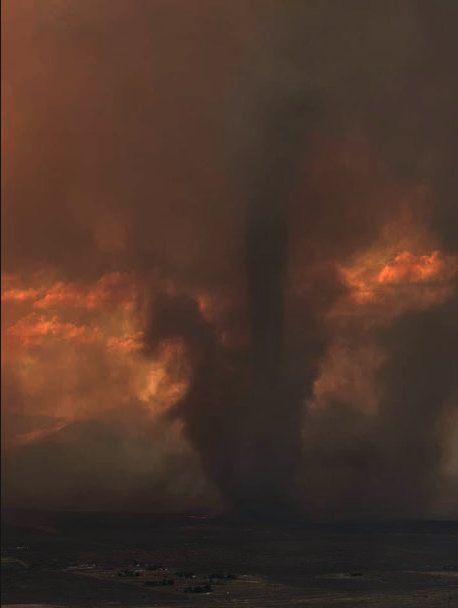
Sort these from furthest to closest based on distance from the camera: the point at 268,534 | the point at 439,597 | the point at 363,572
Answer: the point at 268,534
the point at 363,572
the point at 439,597

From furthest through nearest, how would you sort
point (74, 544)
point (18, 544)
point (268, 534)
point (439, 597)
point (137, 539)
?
point (268, 534)
point (137, 539)
point (74, 544)
point (18, 544)
point (439, 597)

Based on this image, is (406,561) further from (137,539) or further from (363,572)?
(137,539)

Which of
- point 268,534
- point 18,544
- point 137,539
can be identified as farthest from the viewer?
point 268,534

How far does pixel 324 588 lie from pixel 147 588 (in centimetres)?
1177

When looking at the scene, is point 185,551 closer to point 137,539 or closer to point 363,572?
point 137,539

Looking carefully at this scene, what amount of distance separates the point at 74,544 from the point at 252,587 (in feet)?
85.0

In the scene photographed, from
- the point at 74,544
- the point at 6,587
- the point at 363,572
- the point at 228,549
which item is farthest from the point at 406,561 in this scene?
the point at 6,587

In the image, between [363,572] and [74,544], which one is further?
[74,544]

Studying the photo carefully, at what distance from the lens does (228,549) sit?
80.6 metres

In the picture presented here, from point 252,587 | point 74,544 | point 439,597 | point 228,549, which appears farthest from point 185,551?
point 439,597

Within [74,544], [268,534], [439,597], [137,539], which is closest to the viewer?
[439,597]

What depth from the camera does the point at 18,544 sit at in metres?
71.5

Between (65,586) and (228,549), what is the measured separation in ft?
86.8

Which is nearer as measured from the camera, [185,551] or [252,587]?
[252,587]
